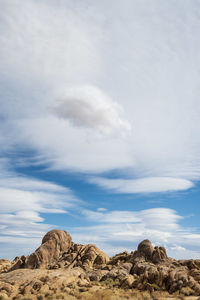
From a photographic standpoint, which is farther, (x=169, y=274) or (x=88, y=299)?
(x=169, y=274)

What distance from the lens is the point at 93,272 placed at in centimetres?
5091

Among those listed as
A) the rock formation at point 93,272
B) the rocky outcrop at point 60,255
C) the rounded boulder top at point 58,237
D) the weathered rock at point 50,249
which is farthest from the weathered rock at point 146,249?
the rounded boulder top at point 58,237

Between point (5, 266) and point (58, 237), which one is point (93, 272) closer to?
point (58, 237)

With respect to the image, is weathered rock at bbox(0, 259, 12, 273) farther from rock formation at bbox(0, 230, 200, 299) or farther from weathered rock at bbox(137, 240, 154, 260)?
weathered rock at bbox(137, 240, 154, 260)

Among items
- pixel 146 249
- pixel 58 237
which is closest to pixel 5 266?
pixel 58 237

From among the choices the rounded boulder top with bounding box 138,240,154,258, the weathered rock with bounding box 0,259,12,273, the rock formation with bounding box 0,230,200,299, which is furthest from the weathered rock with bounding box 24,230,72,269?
the rounded boulder top with bounding box 138,240,154,258

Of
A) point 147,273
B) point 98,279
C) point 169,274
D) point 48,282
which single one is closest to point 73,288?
point 48,282

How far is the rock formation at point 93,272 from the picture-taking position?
1629 inches

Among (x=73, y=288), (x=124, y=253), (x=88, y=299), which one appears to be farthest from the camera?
(x=124, y=253)

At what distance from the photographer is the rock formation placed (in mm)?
41375

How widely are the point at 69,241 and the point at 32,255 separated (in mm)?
10607

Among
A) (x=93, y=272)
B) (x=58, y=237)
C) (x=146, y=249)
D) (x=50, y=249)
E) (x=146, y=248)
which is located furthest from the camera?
(x=58, y=237)

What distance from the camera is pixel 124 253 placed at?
66.6 meters

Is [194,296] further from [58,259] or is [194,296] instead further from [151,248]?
[58,259]
